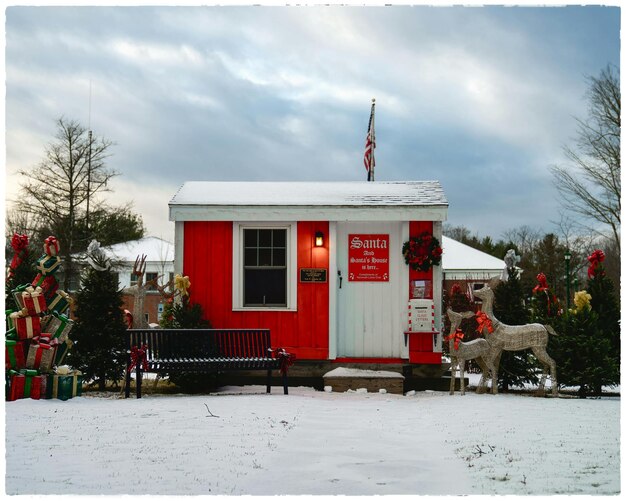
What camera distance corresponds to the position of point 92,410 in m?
8.42

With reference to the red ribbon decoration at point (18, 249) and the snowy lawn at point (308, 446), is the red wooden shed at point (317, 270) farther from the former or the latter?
the red ribbon decoration at point (18, 249)

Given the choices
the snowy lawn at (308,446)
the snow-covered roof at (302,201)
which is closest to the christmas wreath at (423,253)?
the snow-covered roof at (302,201)

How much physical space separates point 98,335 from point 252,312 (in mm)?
2454

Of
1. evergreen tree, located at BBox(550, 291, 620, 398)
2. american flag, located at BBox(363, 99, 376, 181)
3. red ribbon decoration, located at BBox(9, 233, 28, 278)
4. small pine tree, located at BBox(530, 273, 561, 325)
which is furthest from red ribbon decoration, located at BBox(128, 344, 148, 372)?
american flag, located at BBox(363, 99, 376, 181)

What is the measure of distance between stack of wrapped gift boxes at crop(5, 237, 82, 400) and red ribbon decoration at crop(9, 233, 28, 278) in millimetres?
1221

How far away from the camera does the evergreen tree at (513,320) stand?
36.5ft

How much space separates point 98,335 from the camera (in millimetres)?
10766

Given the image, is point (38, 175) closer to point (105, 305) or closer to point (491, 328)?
point (105, 305)

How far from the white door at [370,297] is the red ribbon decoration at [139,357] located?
3.36 meters

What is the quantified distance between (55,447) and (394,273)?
22.0ft

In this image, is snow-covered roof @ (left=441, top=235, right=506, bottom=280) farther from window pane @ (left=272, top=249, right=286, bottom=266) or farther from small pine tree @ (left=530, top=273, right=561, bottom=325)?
window pane @ (left=272, top=249, right=286, bottom=266)

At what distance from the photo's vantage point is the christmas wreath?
1152 centimetres

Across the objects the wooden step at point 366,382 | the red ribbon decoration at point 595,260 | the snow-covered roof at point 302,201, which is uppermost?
the snow-covered roof at point 302,201

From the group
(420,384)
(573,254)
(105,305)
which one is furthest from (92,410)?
(573,254)
